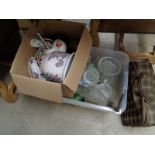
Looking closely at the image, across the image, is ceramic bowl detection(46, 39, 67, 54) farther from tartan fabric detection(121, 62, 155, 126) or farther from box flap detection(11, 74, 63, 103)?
tartan fabric detection(121, 62, 155, 126)

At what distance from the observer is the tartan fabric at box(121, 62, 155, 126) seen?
985 mm

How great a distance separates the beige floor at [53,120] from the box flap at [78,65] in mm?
325

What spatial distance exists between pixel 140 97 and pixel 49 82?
0.45 meters

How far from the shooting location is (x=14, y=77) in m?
0.87

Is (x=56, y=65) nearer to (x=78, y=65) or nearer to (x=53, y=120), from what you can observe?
(x=78, y=65)

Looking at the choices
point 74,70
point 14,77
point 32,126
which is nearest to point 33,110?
point 32,126

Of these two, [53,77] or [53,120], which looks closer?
[53,77]

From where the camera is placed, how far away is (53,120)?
1.12 meters

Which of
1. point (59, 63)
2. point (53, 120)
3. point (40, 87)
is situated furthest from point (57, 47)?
point (53, 120)

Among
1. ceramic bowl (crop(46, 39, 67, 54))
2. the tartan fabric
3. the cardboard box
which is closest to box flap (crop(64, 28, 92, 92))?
the cardboard box

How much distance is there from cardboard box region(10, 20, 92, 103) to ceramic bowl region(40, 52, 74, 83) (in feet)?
0.18

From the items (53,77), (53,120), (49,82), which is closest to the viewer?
(49,82)

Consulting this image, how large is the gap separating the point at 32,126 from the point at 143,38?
2.88 feet
